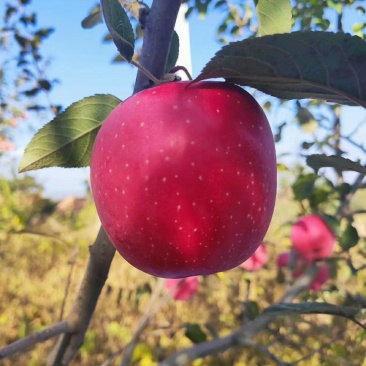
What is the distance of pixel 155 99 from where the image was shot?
0.39 meters

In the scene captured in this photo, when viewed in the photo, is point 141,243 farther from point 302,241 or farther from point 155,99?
point 302,241

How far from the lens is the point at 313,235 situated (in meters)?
1.30

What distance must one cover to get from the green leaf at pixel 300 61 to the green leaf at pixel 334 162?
0.31ft

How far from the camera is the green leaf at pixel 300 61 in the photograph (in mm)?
298

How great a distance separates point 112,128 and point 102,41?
0.88m

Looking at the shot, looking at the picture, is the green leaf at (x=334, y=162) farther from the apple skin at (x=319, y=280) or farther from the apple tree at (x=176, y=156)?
the apple skin at (x=319, y=280)

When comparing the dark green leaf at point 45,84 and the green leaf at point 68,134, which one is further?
the dark green leaf at point 45,84

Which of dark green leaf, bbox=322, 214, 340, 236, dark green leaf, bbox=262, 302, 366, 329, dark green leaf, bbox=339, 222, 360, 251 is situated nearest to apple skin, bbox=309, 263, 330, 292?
dark green leaf, bbox=322, 214, 340, 236

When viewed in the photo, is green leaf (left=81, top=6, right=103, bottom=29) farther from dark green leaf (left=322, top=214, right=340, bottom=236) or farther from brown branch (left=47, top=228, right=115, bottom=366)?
dark green leaf (left=322, top=214, right=340, bottom=236)

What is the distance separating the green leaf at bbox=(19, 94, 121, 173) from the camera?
451 millimetres

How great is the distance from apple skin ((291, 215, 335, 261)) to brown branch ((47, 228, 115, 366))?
0.81 metres

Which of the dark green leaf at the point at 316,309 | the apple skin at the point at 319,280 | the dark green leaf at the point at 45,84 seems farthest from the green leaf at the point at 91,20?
the apple skin at the point at 319,280

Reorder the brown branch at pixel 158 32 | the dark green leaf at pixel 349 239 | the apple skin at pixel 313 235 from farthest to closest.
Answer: the apple skin at pixel 313 235 < the dark green leaf at pixel 349 239 < the brown branch at pixel 158 32

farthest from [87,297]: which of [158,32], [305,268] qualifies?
[305,268]
